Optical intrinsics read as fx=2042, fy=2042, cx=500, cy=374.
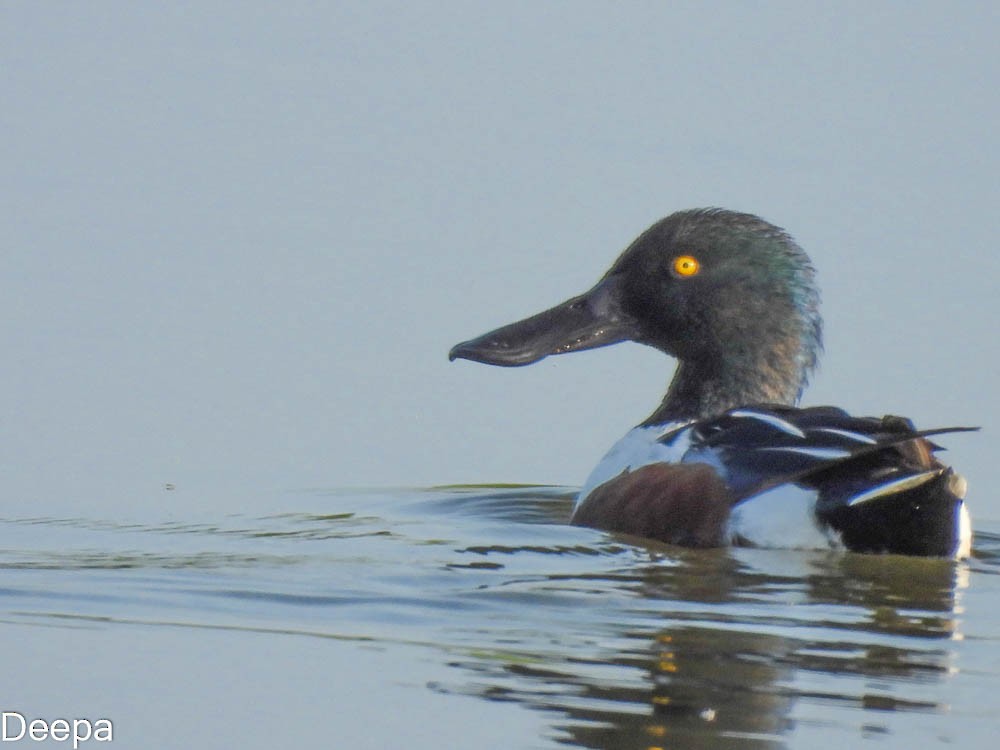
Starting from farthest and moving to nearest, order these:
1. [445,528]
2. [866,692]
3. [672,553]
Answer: [445,528]
[672,553]
[866,692]

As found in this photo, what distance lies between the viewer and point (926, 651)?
5688 millimetres

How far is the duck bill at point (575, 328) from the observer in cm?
893

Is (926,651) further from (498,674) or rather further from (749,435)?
(749,435)

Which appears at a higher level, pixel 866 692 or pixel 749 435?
pixel 749 435

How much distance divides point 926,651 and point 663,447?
2371 mm

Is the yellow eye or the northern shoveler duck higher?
the yellow eye

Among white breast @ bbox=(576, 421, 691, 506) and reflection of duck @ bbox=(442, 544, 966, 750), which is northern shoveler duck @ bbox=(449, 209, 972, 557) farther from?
reflection of duck @ bbox=(442, 544, 966, 750)

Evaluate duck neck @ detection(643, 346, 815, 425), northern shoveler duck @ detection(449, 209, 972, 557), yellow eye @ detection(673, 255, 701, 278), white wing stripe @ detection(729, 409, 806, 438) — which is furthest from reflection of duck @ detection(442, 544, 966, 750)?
yellow eye @ detection(673, 255, 701, 278)

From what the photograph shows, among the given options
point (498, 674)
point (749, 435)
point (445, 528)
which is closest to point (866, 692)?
point (498, 674)

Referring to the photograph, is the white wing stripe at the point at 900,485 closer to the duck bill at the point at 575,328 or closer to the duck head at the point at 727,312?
the duck head at the point at 727,312

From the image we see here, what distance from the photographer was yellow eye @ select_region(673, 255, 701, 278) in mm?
8711

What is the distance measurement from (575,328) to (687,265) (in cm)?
61

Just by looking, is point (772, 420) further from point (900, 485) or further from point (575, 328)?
point (575, 328)

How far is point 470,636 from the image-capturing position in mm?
5590
